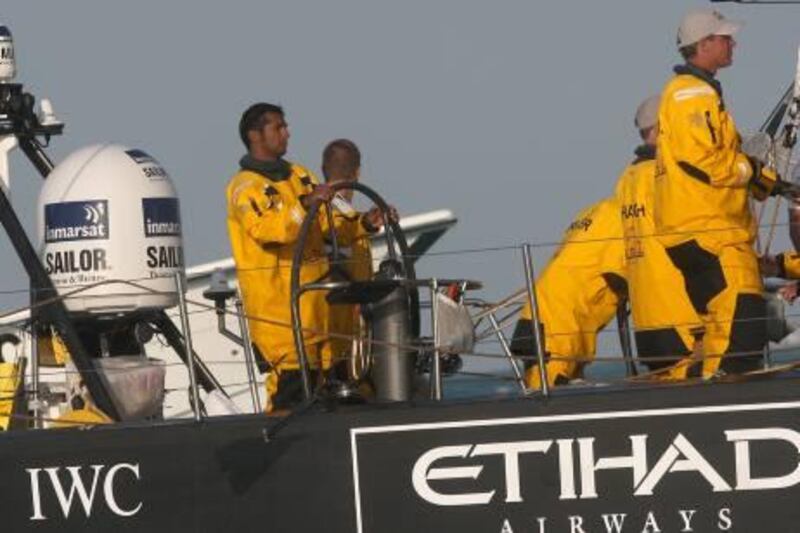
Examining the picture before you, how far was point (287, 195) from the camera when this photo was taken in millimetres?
10148

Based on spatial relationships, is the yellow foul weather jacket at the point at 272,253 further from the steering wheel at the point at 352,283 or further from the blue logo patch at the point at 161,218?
the blue logo patch at the point at 161,218

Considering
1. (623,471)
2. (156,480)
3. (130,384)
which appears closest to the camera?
(623,471)

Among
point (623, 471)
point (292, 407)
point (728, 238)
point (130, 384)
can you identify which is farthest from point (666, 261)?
point (130, 384)

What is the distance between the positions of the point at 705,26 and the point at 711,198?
2.11ft

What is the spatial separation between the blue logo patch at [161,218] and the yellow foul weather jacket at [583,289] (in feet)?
5.04

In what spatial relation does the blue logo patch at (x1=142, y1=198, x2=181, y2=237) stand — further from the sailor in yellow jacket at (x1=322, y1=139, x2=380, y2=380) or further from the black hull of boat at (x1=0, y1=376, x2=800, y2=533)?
the black hull of boat at (x1=0, y1=376, x2=800, y2=533)

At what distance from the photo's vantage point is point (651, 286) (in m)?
9.69

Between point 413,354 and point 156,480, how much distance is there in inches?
43.6

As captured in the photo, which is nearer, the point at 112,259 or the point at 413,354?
the point at 413,354

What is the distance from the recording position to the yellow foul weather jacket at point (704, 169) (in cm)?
925

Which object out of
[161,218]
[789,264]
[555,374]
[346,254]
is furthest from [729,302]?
[161,218]

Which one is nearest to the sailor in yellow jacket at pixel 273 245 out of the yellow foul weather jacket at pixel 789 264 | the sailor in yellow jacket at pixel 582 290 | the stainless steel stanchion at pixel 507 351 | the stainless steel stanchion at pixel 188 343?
the stainless steel stanchion at pixel 188 343

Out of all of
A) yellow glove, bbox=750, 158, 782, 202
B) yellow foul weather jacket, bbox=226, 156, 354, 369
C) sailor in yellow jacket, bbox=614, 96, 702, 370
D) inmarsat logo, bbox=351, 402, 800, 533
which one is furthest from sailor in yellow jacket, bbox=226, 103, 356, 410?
yellow glove, bbox=750, 158, 782, 202

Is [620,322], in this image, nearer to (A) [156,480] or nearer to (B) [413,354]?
(B) [413,354]
